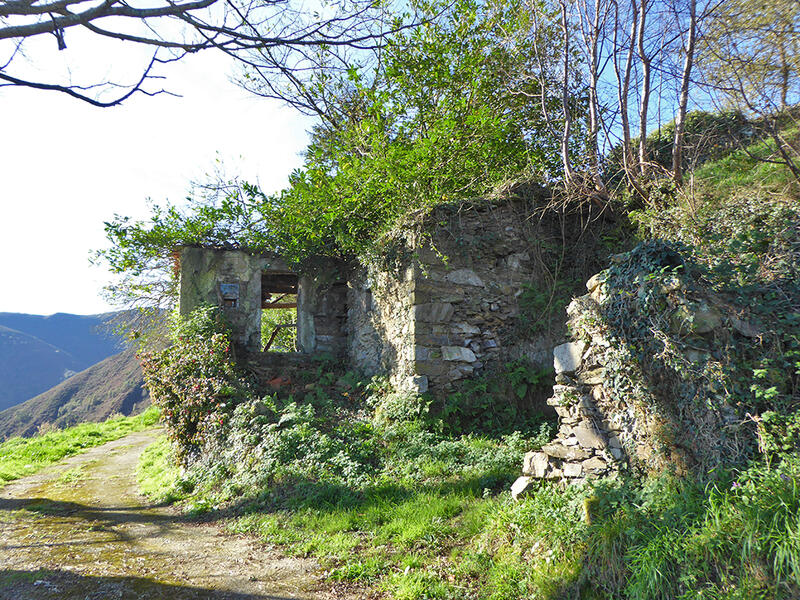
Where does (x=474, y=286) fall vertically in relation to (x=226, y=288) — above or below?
below

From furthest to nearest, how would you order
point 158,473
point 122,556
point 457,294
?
1. point 158,473
2. point 457,294
3. point 122,556

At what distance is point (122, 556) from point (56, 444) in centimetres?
883

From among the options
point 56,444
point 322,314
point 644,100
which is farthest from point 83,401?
point 644,100

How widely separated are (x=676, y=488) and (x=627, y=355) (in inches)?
41.4

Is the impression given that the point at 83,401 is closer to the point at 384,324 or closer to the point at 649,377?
the point at 384,324

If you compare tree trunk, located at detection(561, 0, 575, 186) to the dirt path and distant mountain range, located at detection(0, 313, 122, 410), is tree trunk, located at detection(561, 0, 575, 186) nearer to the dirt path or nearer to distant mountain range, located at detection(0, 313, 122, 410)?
the dirt path

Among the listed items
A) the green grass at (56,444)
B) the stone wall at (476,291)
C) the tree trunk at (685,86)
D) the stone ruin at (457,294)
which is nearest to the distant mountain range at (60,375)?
the green grass at (56,444)

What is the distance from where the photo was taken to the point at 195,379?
8.27 metres

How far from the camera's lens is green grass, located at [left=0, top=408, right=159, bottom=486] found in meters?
9.09

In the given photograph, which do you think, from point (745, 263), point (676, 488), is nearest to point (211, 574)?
point (676, 488)

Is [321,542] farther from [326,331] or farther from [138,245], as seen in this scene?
[138,245]

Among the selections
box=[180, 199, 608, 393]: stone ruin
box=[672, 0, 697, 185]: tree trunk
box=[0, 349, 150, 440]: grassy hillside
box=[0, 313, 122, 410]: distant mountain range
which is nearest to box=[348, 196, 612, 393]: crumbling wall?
box=[180, 199, 608, 393]: stone ruin

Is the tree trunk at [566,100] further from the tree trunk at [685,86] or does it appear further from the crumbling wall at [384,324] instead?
A: the crumbling wall at [384,324]

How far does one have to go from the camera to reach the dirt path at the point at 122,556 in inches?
148
